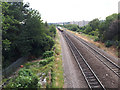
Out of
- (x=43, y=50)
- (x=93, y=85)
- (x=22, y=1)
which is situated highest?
(x=22, y=1)

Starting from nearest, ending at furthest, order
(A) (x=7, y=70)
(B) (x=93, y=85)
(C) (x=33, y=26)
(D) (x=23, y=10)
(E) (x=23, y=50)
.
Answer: (B) (x=93, y=85) < (A) (x=7, y=70) < (E) (x=23, y=50) < (C) (x=33, y=26) < (D) (x=23, y=10)

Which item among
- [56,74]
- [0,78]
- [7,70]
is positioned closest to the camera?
[56,74]

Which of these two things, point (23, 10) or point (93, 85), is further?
point (23, 10)

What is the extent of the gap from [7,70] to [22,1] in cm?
1191

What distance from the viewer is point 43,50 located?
59.3 ft

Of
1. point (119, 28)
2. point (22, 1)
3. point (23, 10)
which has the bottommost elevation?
point (119, 28)

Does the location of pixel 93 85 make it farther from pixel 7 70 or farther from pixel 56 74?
pixel 7 70

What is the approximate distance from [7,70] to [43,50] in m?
7.47

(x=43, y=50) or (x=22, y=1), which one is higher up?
(x=22, y=1)

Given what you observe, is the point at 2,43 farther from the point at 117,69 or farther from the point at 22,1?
the point at 117,69

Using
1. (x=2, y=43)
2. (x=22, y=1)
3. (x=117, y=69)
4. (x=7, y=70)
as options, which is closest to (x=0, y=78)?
(x=7, y=70)

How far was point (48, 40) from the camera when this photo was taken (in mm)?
18828

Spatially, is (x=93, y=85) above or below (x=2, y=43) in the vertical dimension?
below

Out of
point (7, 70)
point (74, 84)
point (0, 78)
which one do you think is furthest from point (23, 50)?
point (74, 84)
